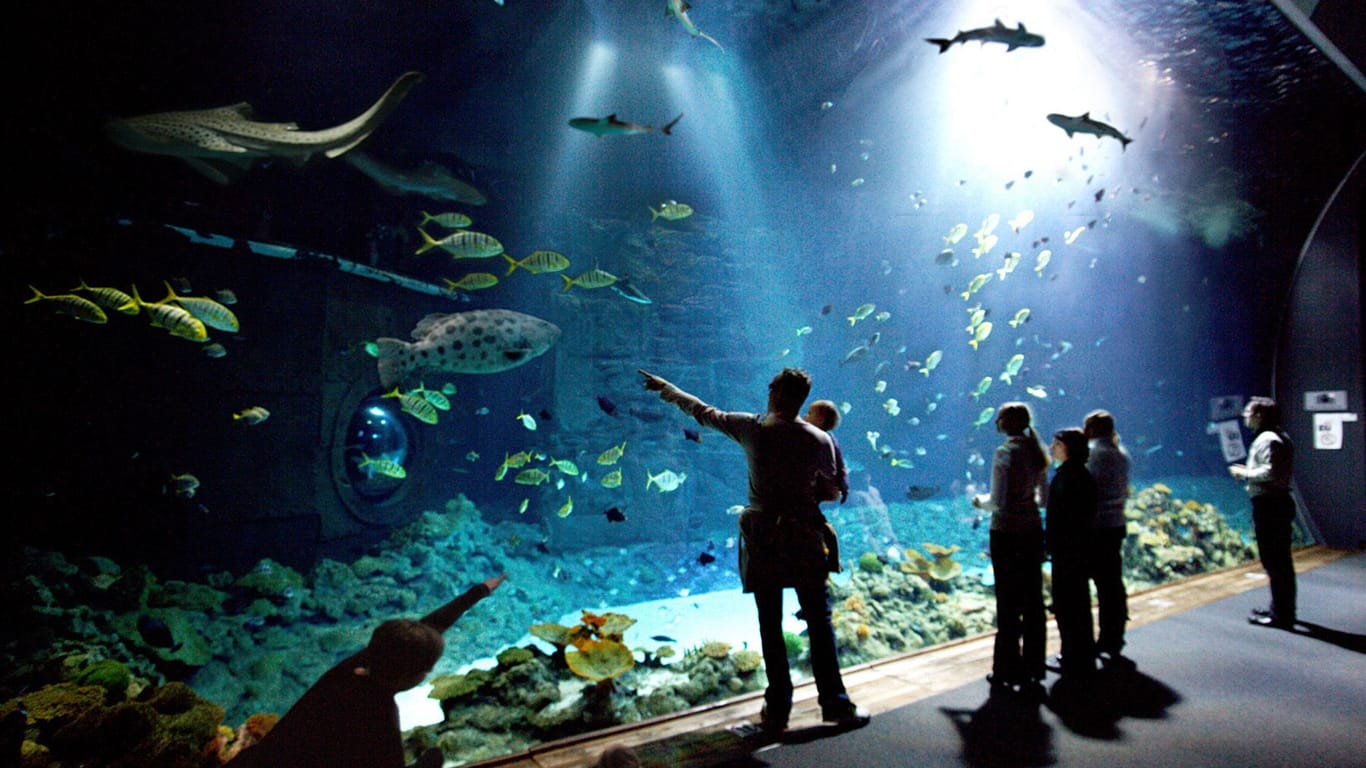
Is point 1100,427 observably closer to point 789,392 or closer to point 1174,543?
point 789,392

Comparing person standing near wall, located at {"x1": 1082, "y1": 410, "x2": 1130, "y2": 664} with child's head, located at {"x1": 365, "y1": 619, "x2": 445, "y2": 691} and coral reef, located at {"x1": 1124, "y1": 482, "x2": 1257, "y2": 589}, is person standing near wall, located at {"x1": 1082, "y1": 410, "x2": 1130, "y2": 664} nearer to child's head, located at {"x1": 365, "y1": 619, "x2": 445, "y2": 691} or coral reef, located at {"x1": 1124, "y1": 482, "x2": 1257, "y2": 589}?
coral reef, located at {"x1": 1124, "y1": 482, "x2": 1257, "y2": 589}

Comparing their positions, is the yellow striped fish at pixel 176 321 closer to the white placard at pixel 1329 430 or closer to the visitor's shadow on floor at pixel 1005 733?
the visitor's shadow on floor at pixel 1005 733

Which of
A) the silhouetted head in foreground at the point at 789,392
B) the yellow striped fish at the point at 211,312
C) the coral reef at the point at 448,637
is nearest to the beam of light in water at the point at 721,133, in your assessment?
the yellow striped fish at the point at 211,312

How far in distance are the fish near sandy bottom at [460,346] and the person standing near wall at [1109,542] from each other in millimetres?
5393

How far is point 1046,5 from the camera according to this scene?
861cm

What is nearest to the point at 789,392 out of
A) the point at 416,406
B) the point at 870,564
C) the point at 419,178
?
the point at 416,406

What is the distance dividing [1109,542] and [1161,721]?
54.5 inches

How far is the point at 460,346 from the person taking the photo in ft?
18.7

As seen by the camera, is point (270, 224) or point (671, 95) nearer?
point (270, 224)

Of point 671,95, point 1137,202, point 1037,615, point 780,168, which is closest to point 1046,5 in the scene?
point 671,95

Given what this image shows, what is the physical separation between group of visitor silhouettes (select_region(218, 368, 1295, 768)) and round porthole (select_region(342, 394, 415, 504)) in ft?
27.7

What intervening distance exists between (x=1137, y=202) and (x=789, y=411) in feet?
68.8

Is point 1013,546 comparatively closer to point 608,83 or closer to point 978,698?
point 978,698

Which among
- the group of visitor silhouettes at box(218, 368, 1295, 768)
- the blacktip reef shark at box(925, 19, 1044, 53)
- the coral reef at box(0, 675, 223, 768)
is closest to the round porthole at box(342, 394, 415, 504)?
the coral reef at box(0, 675, 223, 768)
